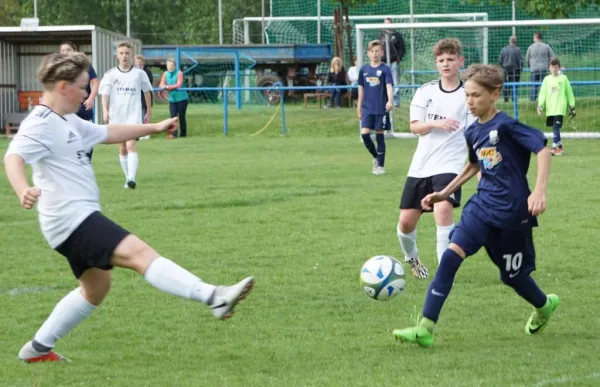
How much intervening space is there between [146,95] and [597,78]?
15.5m

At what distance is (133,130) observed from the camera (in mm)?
6121

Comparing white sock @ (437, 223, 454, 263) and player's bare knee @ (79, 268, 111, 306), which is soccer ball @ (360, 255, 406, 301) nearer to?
white sock @ (437, 223, 454, 263)

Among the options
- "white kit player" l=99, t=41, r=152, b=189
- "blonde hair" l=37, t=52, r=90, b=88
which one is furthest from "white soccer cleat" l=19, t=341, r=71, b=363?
"white kit player" l=99, t=41, r=152, b=189

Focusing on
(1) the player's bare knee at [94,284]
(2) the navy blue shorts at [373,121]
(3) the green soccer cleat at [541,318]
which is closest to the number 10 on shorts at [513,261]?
(3) the green soccer cleat at [541,318]

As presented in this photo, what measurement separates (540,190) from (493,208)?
0.36m

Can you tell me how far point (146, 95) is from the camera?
15383 millimetres

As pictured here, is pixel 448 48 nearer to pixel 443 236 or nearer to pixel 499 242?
pixel 443 236

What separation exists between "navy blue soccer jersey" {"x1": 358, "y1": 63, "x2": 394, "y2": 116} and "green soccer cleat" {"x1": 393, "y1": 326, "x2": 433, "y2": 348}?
10971 millimetres

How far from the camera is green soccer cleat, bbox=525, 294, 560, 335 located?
249 inches

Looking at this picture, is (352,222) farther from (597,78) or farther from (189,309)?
(597,78)

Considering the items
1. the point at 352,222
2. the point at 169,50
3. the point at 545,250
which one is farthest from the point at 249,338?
the point at 169,50

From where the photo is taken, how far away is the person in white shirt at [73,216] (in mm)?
5414

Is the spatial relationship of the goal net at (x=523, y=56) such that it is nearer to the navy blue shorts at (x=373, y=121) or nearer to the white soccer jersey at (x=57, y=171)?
the navy blue shorts at (x=373, y=121)

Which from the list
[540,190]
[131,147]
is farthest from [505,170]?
[131,147]
